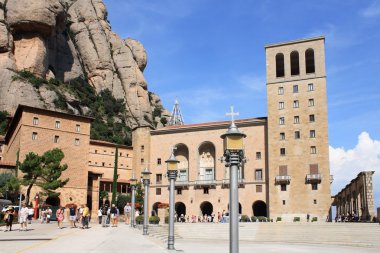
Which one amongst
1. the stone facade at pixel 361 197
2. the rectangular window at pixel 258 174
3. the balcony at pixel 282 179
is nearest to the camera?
the stone facade at pixel 361 197

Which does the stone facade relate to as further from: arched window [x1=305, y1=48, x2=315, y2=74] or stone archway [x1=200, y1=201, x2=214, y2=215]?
stone archway [x1=200, y1=201, x2=214, y2=215]

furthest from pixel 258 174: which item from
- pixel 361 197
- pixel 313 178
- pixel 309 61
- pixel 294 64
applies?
pixel 361 197

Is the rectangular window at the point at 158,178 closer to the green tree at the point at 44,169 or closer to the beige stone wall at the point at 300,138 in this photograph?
the beige stone wall at the point at 300,138

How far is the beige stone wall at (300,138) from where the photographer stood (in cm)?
5841

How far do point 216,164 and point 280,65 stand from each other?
1844 cm

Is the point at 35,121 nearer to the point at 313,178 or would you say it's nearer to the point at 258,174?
the point at 258,174

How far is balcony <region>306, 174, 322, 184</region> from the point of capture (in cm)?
5784

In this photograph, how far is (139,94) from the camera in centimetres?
11531

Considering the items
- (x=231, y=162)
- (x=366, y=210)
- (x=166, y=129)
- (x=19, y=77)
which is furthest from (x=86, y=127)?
(x=231, y=162)

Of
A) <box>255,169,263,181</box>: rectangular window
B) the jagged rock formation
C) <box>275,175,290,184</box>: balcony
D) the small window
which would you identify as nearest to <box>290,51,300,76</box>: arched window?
<box>255,169,263,181</box>: rectangular window

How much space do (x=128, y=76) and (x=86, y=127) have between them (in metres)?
50.6

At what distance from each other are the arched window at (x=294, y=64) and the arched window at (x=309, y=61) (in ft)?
4.44

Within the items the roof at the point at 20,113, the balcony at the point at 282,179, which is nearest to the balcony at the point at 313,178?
the balcony at the point at 282,179

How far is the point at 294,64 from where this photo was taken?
6600 centimetres
